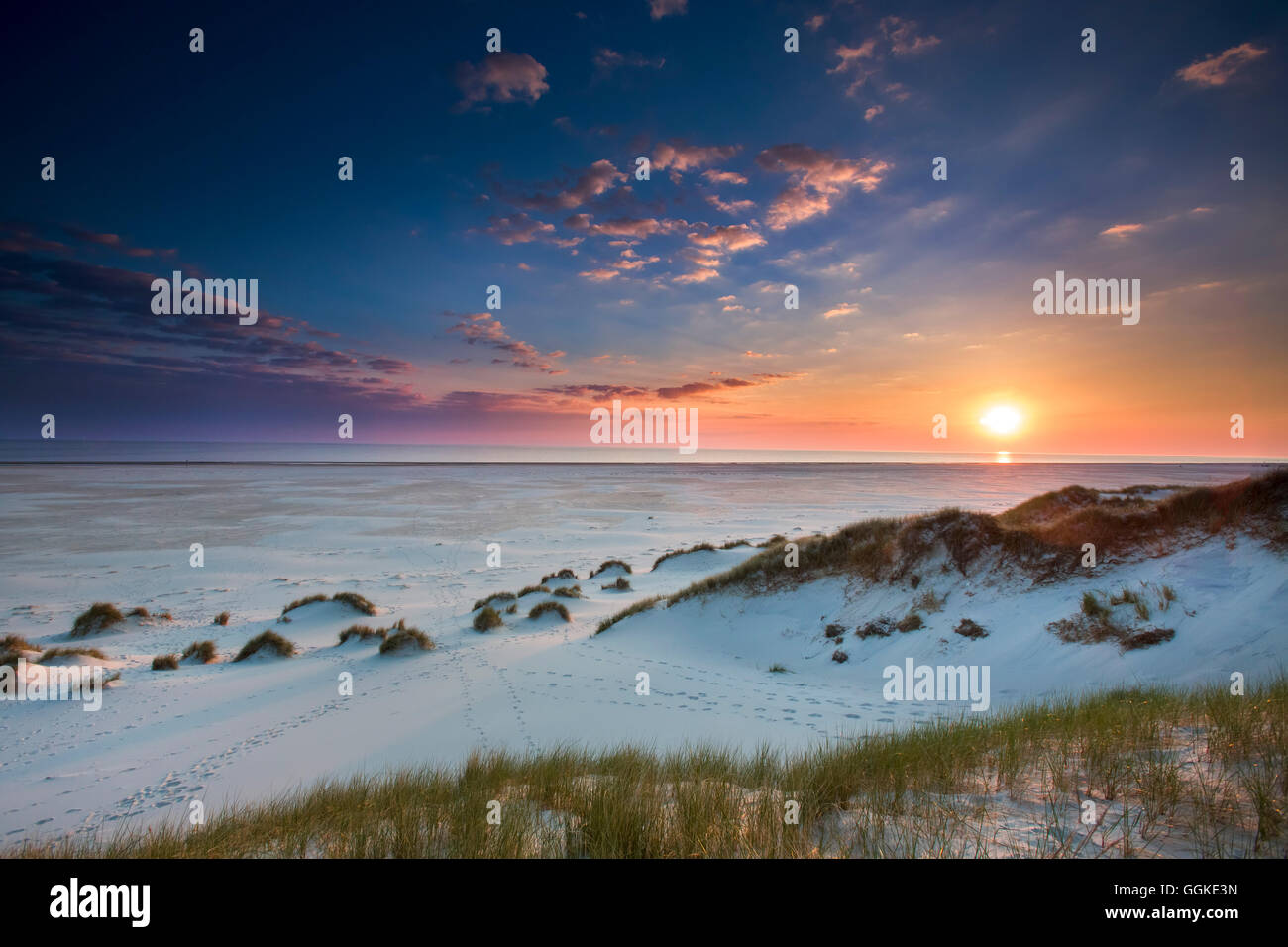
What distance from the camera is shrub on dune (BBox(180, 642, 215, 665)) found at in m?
13.0

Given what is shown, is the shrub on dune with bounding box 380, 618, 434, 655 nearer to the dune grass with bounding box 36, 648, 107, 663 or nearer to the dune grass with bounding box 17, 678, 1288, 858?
the dune grass with bounding box 36, 648, 107, 663

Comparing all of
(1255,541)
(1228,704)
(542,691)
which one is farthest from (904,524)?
(542,691)

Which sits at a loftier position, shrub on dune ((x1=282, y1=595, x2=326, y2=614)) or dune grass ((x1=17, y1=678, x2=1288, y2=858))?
dune grass ((x1=17, y1=678, x2=1288, y2=858))

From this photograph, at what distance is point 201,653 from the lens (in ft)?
42.7

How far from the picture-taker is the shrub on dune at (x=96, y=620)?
580 inches

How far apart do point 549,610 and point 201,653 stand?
29.2 ft

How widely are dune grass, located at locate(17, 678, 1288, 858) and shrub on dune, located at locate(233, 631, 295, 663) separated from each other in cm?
920

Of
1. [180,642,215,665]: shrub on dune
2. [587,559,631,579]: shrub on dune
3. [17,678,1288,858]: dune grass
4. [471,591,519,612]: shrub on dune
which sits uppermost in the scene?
[17,678,1288,858]: dune grass

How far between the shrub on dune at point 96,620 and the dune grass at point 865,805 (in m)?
14.3

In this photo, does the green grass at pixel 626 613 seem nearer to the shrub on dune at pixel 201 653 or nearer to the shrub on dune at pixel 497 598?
the shrub on dune at pixel 497 598

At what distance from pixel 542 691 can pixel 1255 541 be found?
1490cm

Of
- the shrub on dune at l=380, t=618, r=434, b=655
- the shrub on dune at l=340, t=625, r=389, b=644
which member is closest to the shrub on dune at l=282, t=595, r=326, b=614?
the shrub on dune at l=340, t=625, r=389, b=644

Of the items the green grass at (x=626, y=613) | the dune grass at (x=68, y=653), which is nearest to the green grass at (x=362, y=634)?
the dune grass at (x=68, y=653)
